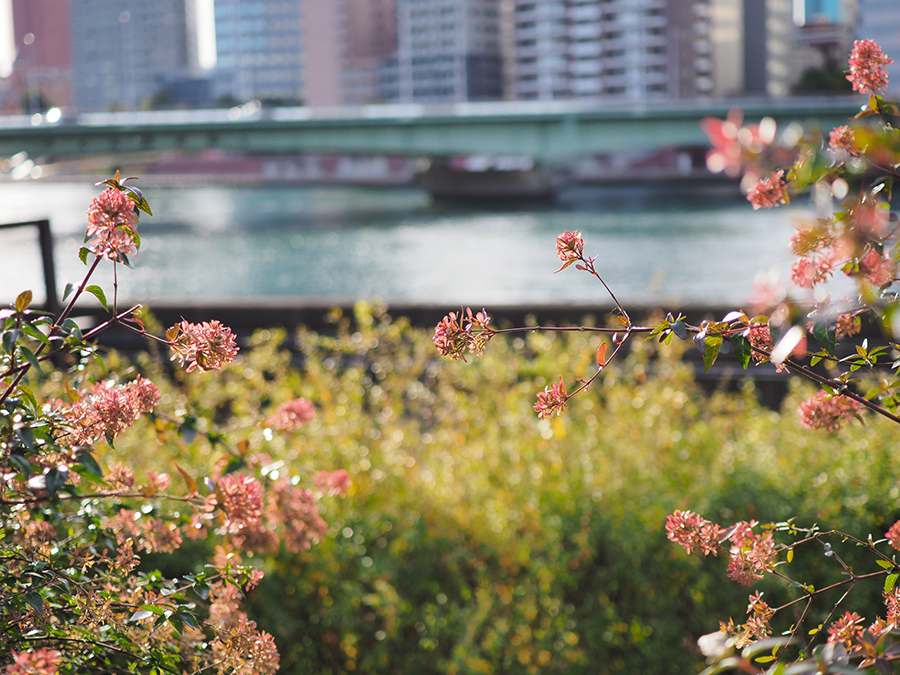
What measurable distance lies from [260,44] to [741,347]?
5973 inches

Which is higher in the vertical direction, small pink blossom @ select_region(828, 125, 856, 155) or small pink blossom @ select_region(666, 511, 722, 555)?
small pink blossom @ select_region(828, 125, 856, 155)

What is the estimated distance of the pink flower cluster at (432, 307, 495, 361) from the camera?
4.39 feet

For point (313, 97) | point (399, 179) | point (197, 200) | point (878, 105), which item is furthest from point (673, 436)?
point (313, 97)

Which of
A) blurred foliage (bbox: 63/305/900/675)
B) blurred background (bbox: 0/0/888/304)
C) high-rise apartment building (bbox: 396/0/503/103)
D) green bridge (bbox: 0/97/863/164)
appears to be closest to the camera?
blurred foliage (bbox: 63/305/900/675)

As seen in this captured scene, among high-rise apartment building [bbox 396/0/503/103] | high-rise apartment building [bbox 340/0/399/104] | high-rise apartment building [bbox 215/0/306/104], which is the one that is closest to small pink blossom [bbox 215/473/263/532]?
high-rise apartment building [bbox 396/0/503/103]

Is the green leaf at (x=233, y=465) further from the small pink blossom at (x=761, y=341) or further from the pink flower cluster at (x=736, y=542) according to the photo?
the small pink blossom at (x=761, y=341)

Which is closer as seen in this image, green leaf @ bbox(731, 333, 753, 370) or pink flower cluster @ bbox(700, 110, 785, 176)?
pink flower cluster @ bbox(700, 110, 785, 176)

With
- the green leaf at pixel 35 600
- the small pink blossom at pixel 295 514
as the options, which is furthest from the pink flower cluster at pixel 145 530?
the green leaf at pixel 35 600

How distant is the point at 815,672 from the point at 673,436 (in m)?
2.63

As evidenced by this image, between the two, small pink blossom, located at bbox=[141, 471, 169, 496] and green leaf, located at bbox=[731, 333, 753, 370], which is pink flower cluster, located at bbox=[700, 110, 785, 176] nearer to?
green leaf, located at bbox=[731, 333, 753, 370]

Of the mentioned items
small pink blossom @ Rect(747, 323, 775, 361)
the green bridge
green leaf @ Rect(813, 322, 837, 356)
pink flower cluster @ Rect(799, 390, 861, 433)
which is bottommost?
pink flower cluster @ Rect(799, 390, 861, 433)

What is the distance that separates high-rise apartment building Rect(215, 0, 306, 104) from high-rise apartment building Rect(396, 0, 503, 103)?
3098cm

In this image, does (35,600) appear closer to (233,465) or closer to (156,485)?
(156,485)

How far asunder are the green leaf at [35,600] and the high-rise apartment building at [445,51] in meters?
115
